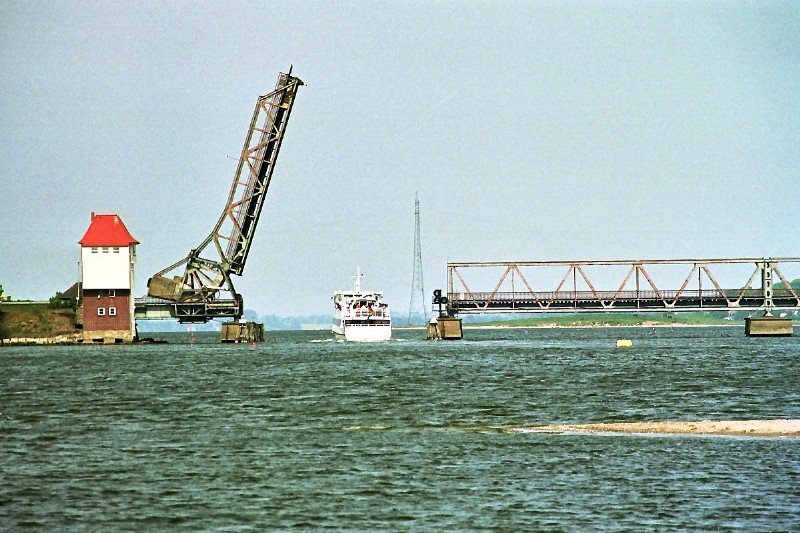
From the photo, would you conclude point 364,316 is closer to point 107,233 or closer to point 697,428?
point 107,233

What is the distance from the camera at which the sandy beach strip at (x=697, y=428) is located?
1262 inches

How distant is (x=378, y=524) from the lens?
2114 cm

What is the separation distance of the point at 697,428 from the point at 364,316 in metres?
94.8

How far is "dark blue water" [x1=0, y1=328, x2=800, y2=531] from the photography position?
22.0m

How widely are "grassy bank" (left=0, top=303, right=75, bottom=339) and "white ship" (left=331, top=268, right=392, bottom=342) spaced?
2840 cm

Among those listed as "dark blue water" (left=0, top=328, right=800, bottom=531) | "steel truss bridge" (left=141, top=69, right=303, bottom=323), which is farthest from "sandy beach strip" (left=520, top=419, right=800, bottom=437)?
"steel truss bridge" (left=141, top=69, right=303, bottom=323)

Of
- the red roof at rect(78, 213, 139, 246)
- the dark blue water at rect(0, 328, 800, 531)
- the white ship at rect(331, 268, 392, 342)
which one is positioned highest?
the red roof at rect(78, 213, 139, 246)

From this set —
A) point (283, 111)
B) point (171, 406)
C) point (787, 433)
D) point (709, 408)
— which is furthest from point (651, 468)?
point (283, 111)

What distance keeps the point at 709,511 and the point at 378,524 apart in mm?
5809

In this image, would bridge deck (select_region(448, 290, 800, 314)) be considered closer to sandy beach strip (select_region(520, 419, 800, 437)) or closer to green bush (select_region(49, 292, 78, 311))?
green bush (select_region(49, 292, 78, 311))

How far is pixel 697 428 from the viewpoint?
3319cm

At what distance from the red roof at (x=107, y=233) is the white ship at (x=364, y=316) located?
2676 centimetres

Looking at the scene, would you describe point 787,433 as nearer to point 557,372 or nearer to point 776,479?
point 776,479

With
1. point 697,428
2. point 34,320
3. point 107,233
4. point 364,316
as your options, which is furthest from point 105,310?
point 697,428
